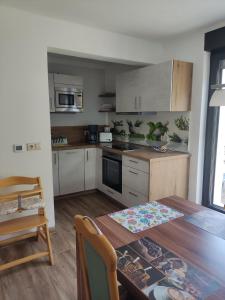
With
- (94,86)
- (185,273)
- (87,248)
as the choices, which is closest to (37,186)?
(87,248)

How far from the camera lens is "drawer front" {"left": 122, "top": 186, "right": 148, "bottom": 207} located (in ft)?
9.52

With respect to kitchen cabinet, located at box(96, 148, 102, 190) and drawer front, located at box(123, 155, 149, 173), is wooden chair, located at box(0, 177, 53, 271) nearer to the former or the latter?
drawer front, located at box(123, 155, 149, 173)

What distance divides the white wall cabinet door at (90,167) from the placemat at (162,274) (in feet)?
8.99

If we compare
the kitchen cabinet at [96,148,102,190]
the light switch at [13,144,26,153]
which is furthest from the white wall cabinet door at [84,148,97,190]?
the light switch at [13,144,26,153]

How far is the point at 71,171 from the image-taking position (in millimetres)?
3738

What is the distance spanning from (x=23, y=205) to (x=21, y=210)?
0.06 metres

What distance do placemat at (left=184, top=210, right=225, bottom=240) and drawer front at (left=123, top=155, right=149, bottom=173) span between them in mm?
1220

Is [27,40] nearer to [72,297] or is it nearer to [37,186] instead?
[37,186]

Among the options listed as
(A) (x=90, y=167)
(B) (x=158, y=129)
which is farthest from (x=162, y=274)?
(A) (x=90, y=167)

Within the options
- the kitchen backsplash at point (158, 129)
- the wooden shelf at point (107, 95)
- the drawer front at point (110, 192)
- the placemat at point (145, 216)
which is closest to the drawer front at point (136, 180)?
the drawer front at point (110, 192)

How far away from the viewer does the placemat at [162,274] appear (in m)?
0.90

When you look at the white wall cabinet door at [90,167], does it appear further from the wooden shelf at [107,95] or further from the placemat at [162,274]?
the placemat at [162,274]

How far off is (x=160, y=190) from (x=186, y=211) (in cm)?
124

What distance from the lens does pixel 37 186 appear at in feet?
7.63
